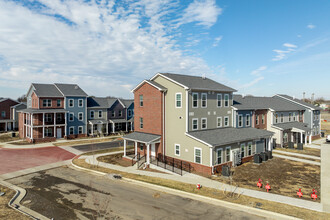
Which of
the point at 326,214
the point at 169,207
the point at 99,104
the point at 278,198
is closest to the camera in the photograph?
the point at 326,214

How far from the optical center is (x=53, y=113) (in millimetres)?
45094

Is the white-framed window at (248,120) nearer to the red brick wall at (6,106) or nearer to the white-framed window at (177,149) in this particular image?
the white-framed window at (177,149)

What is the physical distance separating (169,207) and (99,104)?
42.7 m

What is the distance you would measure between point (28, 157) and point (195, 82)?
82.5 feet

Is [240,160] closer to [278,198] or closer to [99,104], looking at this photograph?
[278,198]

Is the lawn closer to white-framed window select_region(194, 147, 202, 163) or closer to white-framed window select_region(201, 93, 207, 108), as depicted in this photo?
white-framed window select_region(194, 147, 202, 163)

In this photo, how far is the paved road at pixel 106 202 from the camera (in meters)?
13.5

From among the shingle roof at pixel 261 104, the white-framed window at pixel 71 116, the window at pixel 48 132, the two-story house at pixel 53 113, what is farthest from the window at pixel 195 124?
the window at pixel 48 132

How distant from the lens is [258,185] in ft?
59.7

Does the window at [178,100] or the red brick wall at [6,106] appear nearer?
the window at [178,100]

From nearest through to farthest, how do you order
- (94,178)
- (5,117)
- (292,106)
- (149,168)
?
(94,178)
(149,168)
(292,106)
(5,117)

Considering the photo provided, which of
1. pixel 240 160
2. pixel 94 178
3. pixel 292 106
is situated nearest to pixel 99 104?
Answer: pixel 94 178

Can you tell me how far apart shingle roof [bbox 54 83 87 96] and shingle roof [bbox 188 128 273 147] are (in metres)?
33.2

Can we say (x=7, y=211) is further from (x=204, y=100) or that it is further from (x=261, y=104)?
(x=261, y=104)
